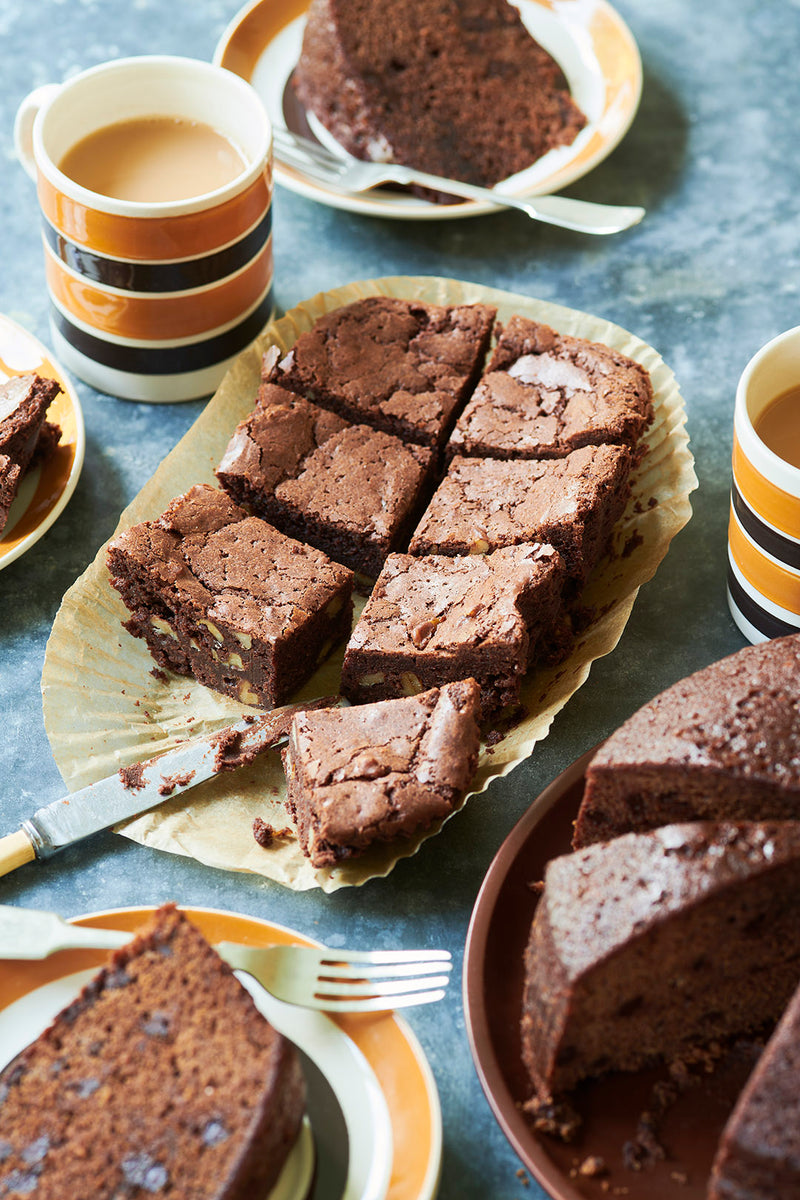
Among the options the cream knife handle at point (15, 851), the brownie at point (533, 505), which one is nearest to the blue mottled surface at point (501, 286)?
the cream knife handle at point (15, 851)

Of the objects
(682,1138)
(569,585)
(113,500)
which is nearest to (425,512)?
(569,585)

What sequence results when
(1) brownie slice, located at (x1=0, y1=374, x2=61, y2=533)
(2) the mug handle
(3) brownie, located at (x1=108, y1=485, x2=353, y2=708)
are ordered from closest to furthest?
(3) brownie, located at (x1=108, y1=485, x2=353, y2=708) → (1) brownie slice, located at (x1=0, y1=374, x2=61, y2=533) → (2) the mug handle

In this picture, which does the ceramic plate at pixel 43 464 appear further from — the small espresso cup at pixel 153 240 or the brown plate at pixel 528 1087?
the brown plate at pixel 528 1087

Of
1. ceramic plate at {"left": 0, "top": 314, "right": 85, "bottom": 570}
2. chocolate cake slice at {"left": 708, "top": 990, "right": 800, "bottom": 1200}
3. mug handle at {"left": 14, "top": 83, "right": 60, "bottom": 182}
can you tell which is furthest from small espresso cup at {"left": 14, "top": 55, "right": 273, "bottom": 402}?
chocolate cake slice at {"left": 708, "top": 990, "right": 800, "bottom": 1200}

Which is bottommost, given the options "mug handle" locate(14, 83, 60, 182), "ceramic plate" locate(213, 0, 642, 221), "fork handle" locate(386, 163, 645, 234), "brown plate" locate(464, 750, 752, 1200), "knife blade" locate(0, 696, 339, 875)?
"brown plate" locate(464, 750, 752, 1200)

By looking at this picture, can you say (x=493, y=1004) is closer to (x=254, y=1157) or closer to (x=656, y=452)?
(x=254, y=1157)

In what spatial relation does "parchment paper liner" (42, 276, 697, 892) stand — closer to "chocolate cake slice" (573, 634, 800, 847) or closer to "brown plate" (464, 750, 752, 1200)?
"brown plate" (464, 750, 752, 1200)
